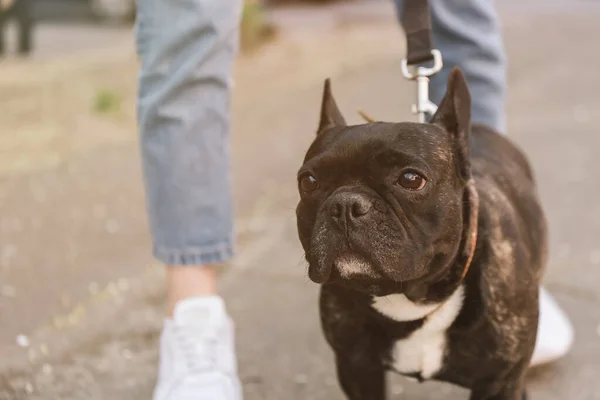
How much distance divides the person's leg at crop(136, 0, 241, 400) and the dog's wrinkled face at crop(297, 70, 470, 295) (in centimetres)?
54

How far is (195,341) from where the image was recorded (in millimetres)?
1711

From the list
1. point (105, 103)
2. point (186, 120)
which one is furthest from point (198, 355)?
point (105, 103)

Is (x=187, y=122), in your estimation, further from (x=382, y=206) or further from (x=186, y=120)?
(x=382, y=206)

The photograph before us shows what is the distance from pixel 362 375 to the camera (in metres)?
1.45

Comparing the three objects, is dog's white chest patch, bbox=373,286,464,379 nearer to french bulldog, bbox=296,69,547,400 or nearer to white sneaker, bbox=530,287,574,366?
french bulldog, bbox=296,69,547,400

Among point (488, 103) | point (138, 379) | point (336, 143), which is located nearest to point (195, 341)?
point (138, 379)

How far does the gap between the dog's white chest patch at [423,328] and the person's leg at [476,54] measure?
0.61 metres

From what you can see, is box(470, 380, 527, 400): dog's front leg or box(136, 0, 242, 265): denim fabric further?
box(136, 0, 242, 265): denim fabric

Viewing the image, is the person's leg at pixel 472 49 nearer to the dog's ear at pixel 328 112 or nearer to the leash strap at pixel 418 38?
the leash strap at pixel 418 38

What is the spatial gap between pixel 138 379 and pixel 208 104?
2.17 ft

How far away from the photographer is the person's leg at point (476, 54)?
1.90 meters

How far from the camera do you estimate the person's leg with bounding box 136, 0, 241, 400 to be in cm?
170

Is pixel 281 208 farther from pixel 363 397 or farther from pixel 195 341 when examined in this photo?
pixel 363 397

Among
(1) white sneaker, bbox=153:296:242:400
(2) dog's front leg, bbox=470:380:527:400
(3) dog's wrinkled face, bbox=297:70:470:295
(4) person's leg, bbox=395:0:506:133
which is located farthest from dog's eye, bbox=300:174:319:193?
(4) person's leg, bbox=395:0:506:133
